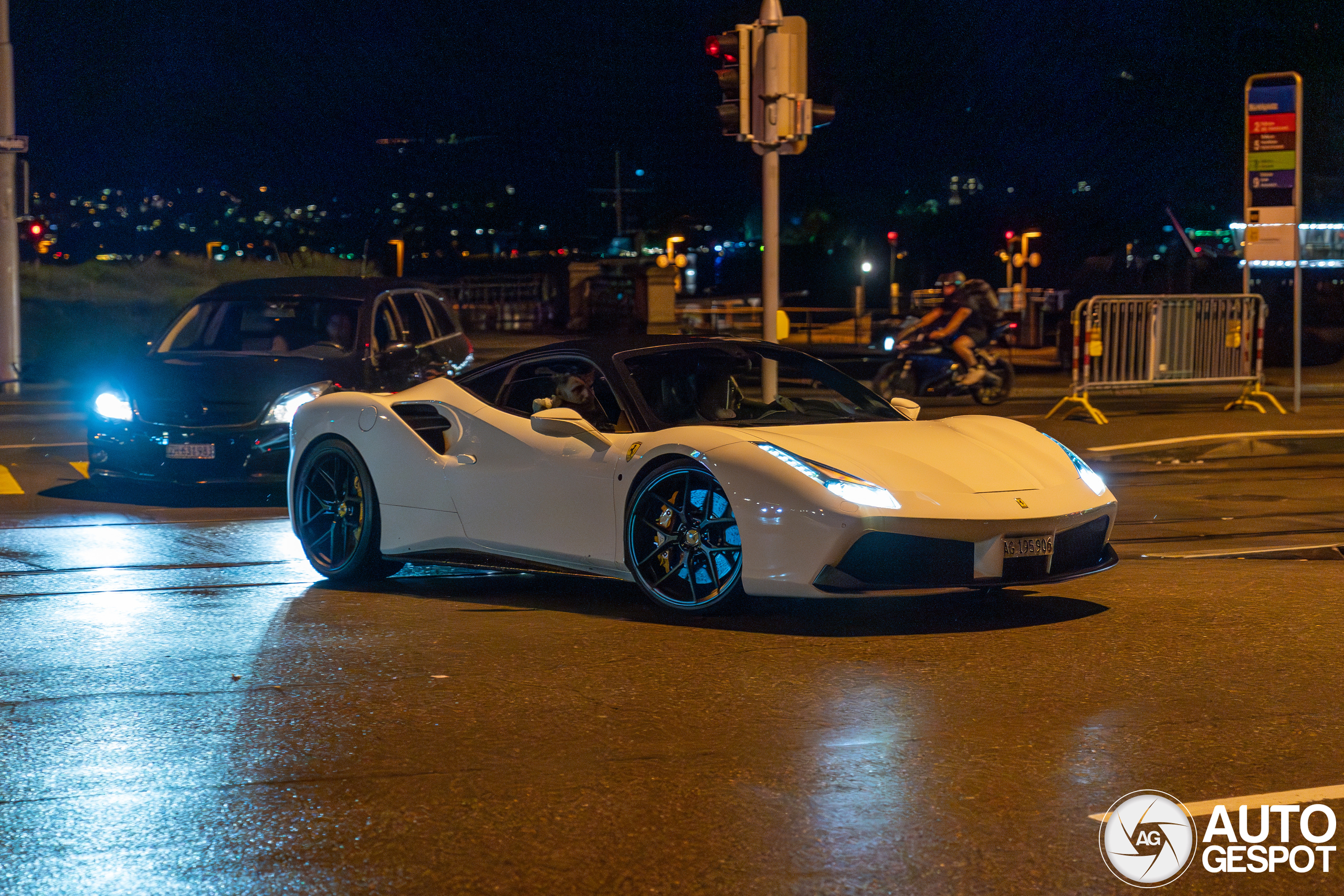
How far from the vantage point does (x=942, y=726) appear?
16.9 ft

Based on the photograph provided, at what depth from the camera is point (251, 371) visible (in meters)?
11.4

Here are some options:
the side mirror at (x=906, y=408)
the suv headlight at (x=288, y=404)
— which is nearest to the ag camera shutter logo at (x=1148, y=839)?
the side mirror at (x=906, y=408)

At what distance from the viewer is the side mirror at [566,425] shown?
7.24m

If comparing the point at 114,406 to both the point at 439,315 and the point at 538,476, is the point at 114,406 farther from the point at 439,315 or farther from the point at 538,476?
the point at 538,476

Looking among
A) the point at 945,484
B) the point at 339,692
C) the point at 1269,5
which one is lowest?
the point at 339,692

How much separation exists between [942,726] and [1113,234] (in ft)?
194

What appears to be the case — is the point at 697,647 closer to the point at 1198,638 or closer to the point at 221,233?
the point at 1198,638

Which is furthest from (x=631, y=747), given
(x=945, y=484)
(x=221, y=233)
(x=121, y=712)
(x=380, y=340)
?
(x=221, y=233)

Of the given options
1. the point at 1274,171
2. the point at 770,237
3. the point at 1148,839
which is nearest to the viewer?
the point at 1148,839

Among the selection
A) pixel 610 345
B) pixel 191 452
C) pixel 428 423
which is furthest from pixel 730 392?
pixel 191 452

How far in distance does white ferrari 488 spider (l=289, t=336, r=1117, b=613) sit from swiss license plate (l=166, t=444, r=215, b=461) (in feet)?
9.02

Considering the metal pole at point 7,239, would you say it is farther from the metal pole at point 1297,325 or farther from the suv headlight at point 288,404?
the metal pole at point 1297,325

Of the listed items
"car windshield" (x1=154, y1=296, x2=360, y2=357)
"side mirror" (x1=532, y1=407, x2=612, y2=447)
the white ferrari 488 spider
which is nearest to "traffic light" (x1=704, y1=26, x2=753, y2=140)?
"car windshield" (x1=154, y1=296, x2=360, y2=357)

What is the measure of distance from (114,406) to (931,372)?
10.7 meters
